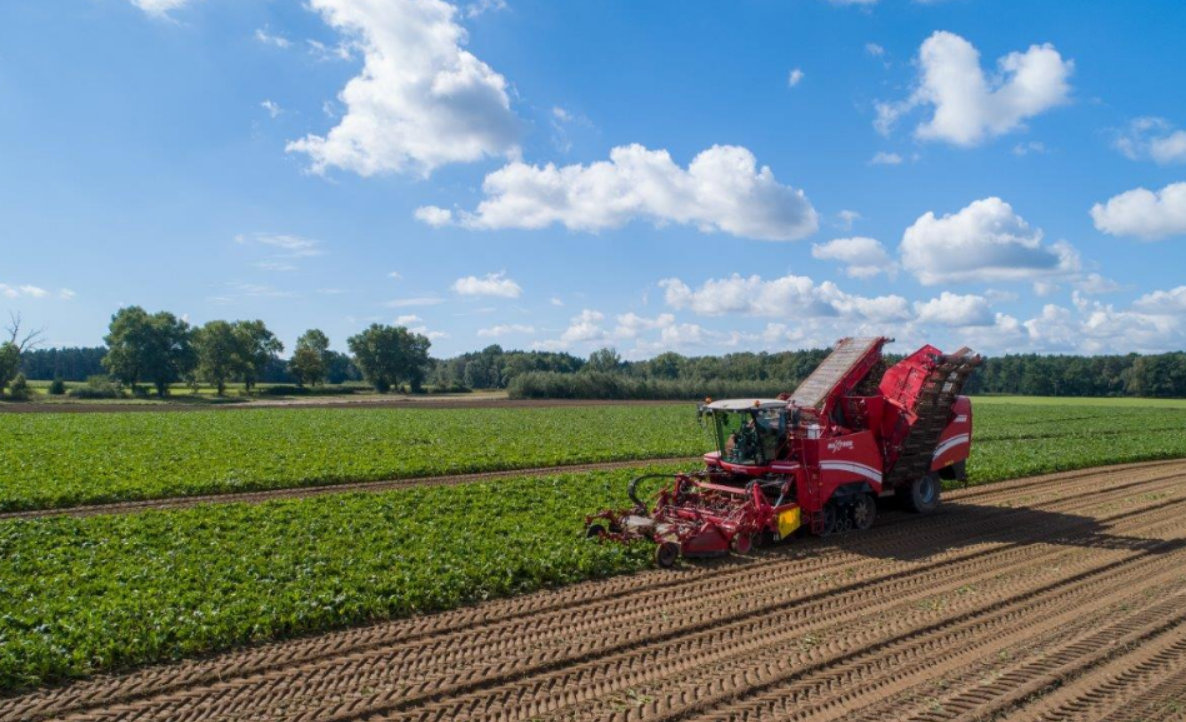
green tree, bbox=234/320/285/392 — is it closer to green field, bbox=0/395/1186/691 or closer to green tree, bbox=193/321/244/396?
green tree, bbox=193/321/244/396

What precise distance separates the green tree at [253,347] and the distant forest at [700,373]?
41.0ft

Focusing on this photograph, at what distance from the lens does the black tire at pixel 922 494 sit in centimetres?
1819

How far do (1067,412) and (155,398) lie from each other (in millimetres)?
97143

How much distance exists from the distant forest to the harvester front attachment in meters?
44.2

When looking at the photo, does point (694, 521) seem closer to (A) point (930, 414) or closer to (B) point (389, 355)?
(A) point (930, 414)

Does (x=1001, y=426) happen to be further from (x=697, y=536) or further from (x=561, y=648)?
(x=561, y=648)

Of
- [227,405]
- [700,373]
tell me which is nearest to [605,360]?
[700,373]

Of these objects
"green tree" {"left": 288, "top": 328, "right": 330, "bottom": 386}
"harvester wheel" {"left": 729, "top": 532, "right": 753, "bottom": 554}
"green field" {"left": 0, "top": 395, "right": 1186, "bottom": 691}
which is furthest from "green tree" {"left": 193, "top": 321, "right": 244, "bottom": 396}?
"harvester wheel" {"left": 729, "top": 532, "right": 753, "bottom": 554}

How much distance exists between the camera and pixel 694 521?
565 inches

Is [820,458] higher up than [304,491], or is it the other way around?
[820,458]

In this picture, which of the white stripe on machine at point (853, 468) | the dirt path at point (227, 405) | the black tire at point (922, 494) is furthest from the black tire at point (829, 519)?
the dirt path at point (227, 405)

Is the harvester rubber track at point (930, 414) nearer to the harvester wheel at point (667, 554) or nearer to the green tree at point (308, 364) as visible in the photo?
the harvester wheel at point (667, 554)

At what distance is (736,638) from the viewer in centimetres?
962

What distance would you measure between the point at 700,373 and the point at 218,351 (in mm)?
76349
